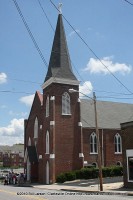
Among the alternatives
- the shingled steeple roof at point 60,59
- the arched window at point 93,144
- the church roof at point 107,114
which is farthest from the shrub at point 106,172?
the shingled steeple roof at point 60,59

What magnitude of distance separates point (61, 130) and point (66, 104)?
3420 millimetres

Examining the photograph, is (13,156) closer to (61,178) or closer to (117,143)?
(117,143)

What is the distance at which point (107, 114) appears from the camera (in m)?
51.8

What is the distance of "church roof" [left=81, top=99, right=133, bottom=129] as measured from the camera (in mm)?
48656

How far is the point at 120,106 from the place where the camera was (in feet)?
181

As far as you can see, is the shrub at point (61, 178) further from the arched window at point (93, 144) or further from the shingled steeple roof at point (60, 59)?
the shingled steeple roof at point (60, 59)

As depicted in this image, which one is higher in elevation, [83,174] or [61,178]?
[83,174]

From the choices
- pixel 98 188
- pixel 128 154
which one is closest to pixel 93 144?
pixel 98 188

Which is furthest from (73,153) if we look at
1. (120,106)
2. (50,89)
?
(120,106)

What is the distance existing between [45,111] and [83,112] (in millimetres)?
6980

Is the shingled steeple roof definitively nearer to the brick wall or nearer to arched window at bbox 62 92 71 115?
arched window at bbox 62 92 71 115

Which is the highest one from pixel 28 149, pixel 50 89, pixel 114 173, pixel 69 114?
pixel 50 89

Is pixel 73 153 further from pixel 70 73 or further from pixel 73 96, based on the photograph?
pixel 70 73

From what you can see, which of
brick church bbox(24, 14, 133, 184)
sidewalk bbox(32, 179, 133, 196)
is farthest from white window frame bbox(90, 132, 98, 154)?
sidewalk bbox(32, 179, 133, 196)
